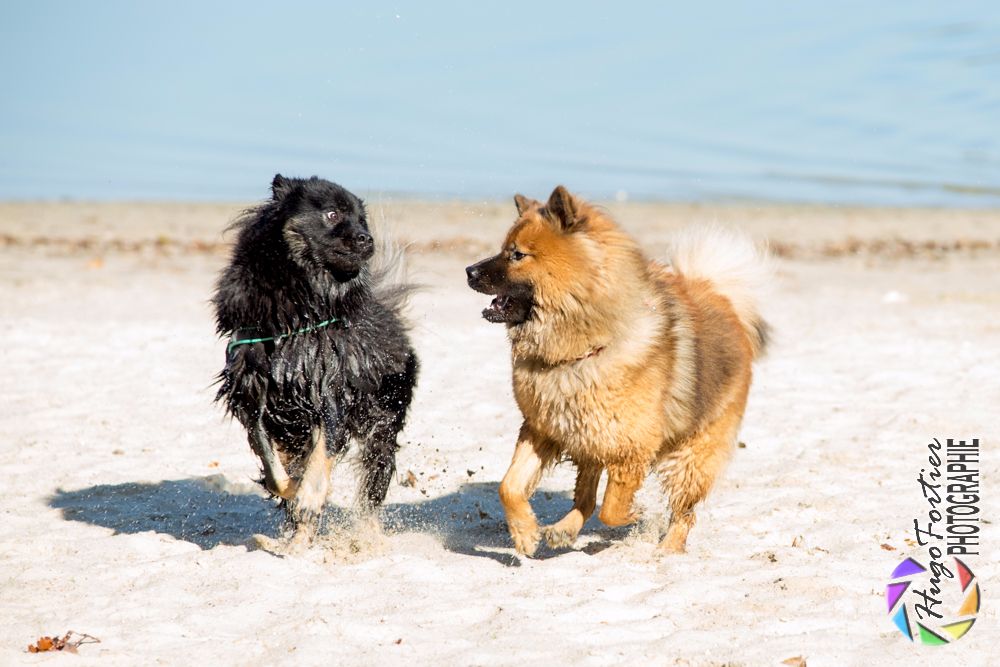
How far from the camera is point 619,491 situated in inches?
193

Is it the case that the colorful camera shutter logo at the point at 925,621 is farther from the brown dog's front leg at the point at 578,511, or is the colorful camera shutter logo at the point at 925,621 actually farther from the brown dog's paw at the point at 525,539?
the brown dog's paw at the point at 525,539

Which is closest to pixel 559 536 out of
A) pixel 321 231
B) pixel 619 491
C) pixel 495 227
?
pixel 619 491

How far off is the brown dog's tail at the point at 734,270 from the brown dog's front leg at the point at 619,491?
→ 1272 mm

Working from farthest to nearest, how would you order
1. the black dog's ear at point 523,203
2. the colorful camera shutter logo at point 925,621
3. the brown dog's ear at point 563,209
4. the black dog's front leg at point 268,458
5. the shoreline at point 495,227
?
the shoreline at point 495,227 → the black dog's ear at point 523,203 → the black dog's front leg at point 268,458 → the brown dog's ear at point 563,209 → the colorful camera shutter logo at point 925,621

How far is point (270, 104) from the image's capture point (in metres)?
36.9

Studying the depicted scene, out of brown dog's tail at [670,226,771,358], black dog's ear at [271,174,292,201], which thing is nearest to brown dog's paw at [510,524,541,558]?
brown dog's tail at [670,226,771,358]

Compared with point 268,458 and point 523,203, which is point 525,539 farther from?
point 523,203

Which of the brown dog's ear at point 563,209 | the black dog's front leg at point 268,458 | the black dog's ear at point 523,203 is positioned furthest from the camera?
the black dog's ear at point 523,203

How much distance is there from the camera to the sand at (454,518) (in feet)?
12.6

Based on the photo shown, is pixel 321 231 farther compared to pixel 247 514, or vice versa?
pixel 247 514

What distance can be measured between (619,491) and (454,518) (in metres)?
1.12

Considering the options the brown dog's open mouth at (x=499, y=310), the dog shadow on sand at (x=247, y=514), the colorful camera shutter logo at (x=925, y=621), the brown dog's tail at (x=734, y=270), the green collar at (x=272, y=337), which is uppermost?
the brown dog's tail at (x=734, y=270)

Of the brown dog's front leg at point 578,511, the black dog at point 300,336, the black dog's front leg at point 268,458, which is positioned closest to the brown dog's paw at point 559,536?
the brown dog's front leg at point 578,511

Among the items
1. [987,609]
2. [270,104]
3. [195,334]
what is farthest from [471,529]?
[270,104]
